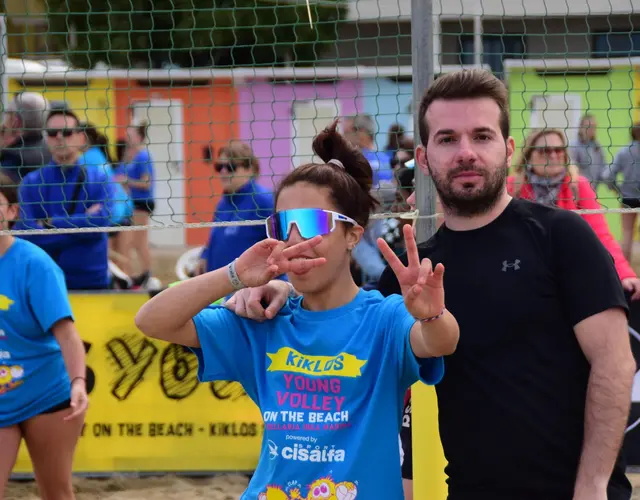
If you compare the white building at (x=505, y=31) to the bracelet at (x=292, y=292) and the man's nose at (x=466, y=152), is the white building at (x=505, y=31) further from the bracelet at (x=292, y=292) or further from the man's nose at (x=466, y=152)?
the man's nose at (x=466, y=152)

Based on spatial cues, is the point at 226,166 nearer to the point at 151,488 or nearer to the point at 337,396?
the point at 151,488

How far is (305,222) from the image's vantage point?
8.84 feet

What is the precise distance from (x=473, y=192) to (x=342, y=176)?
0.44 metres

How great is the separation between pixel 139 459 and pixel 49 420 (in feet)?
6.43

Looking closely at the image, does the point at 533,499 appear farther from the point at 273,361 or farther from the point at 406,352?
the point at 273,361

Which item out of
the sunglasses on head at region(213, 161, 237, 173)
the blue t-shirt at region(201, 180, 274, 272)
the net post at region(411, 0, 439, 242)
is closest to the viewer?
the net post at region(411, 0, 439, 242)

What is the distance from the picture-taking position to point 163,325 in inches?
107

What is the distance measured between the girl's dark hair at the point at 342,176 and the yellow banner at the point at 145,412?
355cm

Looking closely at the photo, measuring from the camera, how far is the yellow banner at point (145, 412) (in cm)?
630

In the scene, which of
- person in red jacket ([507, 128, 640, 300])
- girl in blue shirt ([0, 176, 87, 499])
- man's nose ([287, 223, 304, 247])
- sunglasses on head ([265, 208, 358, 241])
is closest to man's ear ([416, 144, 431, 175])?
sunglasses on head ([265, 208, 358, 241])

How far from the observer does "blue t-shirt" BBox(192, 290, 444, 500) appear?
8.56 ft

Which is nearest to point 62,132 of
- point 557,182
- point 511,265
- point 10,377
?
point 10,377

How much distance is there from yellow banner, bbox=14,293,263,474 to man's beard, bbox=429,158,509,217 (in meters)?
3.88

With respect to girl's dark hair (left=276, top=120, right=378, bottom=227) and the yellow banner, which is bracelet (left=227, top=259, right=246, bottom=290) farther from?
the yellow banner
